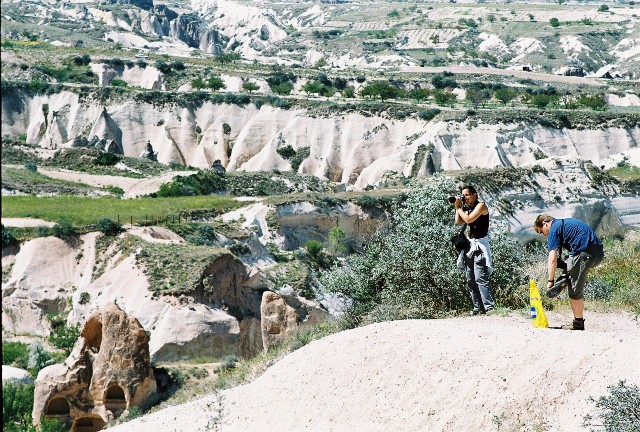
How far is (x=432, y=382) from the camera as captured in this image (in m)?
11.8

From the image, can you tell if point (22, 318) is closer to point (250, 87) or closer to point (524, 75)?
point (250, 87)

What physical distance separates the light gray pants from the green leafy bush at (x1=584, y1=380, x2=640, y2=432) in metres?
4.75

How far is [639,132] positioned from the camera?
7706 cm

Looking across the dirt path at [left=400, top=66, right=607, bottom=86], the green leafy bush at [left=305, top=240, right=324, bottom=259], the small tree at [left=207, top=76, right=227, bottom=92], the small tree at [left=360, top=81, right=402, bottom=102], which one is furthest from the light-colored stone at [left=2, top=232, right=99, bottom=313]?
the dirt path at [left=400, top=66, right=607, bottom=86]

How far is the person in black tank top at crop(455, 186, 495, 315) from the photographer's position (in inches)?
579

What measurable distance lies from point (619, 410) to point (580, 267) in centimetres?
331

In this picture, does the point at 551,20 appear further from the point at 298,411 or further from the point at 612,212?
the point at 298,411

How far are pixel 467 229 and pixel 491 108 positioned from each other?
6724 cm

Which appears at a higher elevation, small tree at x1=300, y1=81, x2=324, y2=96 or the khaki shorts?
the khaki shorts

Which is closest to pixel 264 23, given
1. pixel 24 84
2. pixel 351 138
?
pixel 24 84

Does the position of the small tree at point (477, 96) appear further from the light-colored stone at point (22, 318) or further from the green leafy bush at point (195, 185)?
the light-colored stone at point (22, 318)

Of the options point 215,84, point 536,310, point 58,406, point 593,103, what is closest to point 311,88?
point 215,84

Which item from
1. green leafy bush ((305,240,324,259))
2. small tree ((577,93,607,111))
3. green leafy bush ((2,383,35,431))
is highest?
green leafy bush ((2,383,35,431))

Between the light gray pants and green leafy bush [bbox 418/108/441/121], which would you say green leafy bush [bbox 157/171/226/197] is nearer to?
green leafy bush [bbox 418/108/441/121]
